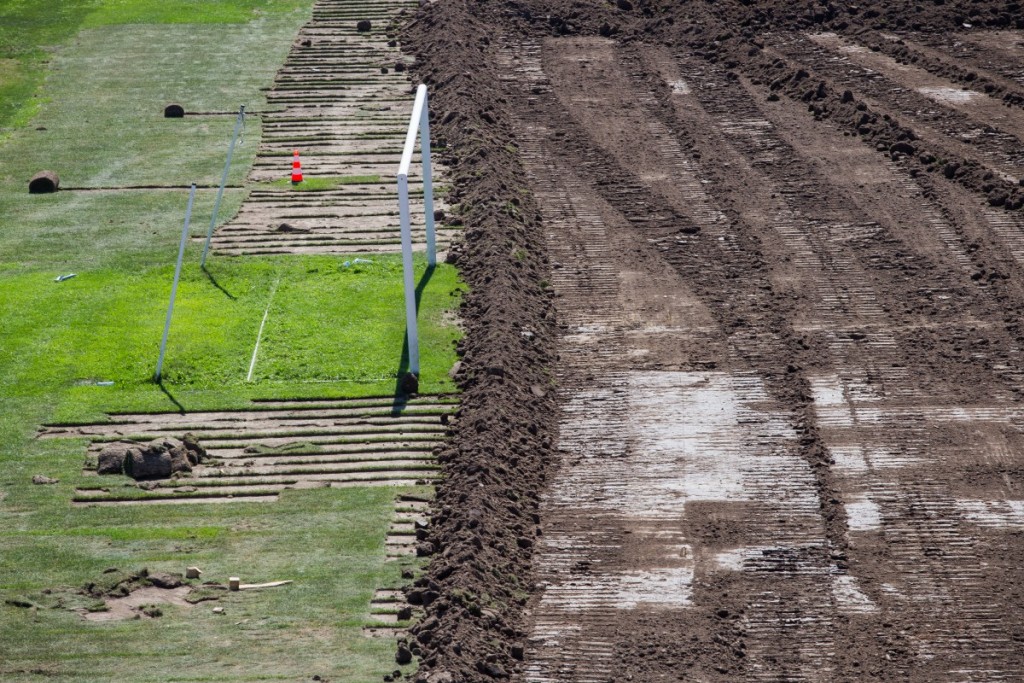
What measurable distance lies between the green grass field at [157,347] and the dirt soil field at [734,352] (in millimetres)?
1209

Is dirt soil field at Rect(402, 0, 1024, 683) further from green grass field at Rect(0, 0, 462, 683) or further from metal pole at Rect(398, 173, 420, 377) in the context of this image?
green grass field at Rect(0, 0, 462, 683)

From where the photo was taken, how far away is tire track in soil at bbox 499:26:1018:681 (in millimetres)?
12672

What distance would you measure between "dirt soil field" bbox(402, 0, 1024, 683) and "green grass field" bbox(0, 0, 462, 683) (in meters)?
1.21

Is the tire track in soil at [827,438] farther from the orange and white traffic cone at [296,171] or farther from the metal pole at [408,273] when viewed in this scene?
the orange and white traffic cone at [296,171]

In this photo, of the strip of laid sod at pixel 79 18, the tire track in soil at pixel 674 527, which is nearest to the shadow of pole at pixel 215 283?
the tire track in soil at pixel 674 527

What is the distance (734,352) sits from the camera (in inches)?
710

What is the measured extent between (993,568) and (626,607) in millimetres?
3745

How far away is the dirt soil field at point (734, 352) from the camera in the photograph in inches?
511

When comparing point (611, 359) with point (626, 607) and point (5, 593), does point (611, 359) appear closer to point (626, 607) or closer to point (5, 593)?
point (626, 607)

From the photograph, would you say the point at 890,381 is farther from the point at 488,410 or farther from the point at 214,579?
the point at 214,579

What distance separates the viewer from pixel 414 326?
17719 millimetres

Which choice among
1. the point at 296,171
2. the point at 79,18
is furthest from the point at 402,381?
the point at 79,18

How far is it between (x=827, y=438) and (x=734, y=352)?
93.9 inches

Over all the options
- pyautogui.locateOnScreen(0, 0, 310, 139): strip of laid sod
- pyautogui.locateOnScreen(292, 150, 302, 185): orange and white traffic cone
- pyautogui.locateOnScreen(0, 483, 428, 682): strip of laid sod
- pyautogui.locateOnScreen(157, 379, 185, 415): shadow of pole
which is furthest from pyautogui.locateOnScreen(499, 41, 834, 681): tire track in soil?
pyautogui.locateOnScreen(0, 0, 310, 139): strip of laid sod
